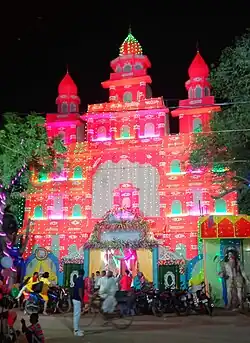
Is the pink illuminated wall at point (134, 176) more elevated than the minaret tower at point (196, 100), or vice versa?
the minaret tower at point (196, 100)

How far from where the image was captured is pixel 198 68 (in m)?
29.8

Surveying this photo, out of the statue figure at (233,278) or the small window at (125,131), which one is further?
the small window at (125,131)

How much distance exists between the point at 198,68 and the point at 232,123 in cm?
1387

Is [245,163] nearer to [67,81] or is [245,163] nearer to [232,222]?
[232,222]

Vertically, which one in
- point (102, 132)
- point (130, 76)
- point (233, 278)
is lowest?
point (233, 278)

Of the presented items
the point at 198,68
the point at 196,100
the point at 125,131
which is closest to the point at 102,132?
the point at 125,131

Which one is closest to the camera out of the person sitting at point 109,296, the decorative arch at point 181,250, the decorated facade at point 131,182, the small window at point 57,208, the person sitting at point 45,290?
the person sitting at point 109,296

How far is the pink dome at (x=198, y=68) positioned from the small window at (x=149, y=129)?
188 inches

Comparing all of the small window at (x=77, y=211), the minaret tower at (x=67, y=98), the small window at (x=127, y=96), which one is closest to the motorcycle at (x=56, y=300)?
the small window at (x=77, y=211)

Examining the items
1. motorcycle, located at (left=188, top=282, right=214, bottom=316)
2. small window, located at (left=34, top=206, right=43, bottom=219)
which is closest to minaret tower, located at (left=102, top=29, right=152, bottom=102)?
small window, located at (left=34, top=206, right=43, bottom=219)

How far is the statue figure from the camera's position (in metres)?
16.8

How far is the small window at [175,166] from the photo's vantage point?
26969 millimetres

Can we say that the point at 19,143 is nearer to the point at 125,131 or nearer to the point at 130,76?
the point at 125,131

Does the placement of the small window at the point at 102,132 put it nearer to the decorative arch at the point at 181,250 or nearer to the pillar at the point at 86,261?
the pillar at the point at 86,261
